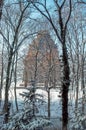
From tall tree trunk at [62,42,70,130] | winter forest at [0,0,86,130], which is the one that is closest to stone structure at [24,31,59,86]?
winter forest at [0,0,86,130]

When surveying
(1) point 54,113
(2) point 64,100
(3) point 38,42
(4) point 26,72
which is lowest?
(1) point 54,113

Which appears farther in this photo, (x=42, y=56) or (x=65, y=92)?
(x=42, y=56)

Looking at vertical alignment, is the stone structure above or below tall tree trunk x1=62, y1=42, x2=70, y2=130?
above

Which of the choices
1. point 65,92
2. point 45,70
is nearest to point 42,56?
point 45,70

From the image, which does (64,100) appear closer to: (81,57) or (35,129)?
(35,129)

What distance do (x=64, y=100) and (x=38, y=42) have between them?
2245 cm

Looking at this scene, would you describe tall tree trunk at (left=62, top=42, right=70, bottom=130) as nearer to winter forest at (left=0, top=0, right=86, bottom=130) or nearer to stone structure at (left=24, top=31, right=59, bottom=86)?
winter forest at (left=0, top=0, right=86, bottom=130)

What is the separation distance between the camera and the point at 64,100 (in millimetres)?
17297

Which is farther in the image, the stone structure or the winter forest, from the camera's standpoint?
the stone structure

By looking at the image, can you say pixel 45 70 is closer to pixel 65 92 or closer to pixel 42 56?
pixel 42 56

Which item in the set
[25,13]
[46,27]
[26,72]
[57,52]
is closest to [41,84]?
[26,72]

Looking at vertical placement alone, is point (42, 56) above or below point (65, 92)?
above

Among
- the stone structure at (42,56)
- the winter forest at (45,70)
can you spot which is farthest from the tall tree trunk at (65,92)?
the stone structure at (42,56)

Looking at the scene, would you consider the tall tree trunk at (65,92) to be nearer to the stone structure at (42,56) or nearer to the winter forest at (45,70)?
the winter forest at (45,70)
